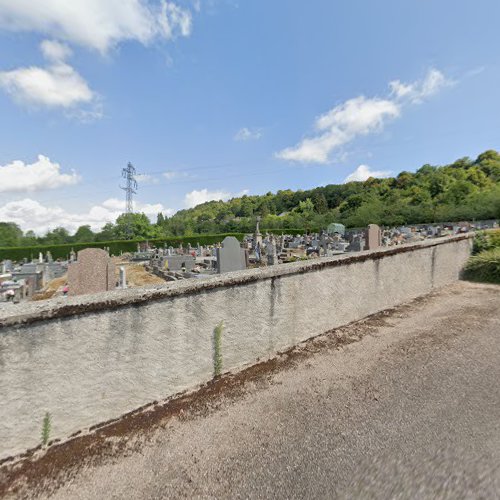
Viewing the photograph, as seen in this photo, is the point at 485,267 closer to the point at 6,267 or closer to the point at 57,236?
the point at 6,267

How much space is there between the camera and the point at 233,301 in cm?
327

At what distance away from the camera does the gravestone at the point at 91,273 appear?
5422mm

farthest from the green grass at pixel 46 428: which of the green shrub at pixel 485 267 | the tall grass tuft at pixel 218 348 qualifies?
the green shrub at pixel 485 267

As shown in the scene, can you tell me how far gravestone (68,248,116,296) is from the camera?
542cm

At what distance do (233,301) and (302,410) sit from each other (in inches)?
52.3

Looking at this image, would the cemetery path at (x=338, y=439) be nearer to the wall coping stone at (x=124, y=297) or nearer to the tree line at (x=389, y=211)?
the wall coping stone at (x=124, y=297)

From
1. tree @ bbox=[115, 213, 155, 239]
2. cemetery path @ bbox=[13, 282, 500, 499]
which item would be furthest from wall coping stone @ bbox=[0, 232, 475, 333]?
tree @ bbox=[115, 213, 155, 239]

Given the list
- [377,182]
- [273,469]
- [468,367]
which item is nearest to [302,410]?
[273,469]

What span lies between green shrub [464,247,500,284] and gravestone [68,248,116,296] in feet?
30.6

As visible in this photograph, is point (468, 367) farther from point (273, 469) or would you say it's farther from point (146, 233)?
point (146, 233)

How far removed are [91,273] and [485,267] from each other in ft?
32.3

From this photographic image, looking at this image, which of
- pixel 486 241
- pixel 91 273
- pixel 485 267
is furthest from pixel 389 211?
pixel 91 273

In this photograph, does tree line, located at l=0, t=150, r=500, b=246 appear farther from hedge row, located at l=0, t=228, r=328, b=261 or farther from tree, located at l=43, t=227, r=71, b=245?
hedge row, located at l=0, t=228, r=328, b=261

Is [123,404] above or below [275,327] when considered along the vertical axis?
below
